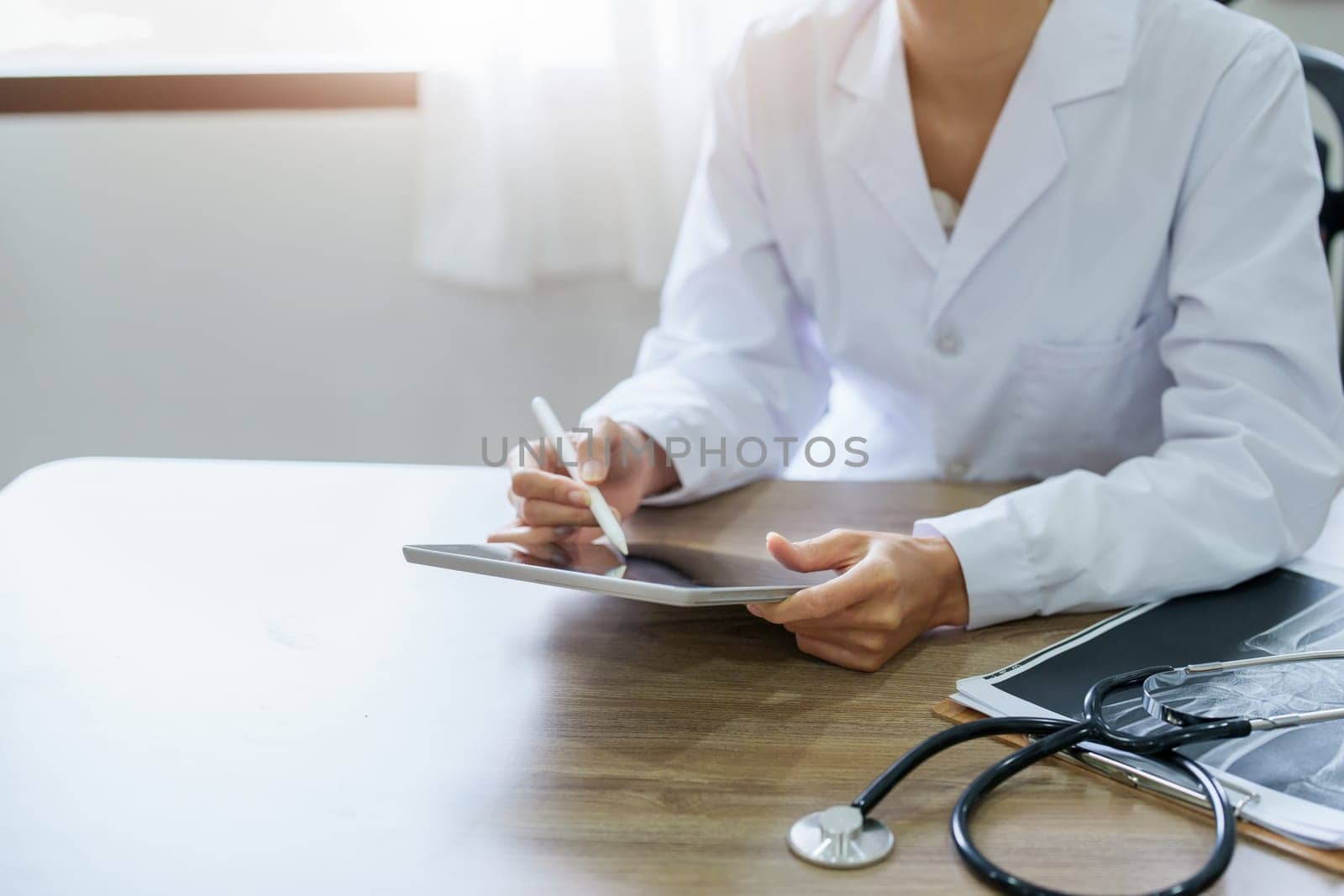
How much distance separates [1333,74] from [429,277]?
1.36 meters

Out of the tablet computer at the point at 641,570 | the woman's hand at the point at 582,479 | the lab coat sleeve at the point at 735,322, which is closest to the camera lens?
the tablet computer at the point at 641,570

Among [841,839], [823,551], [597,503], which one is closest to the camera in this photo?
[841,839]

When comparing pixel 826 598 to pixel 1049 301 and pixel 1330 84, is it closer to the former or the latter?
pixel 1049 301

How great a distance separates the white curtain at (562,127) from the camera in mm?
1841

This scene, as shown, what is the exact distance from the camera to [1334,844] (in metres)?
0.57

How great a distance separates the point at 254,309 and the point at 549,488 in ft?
4.43

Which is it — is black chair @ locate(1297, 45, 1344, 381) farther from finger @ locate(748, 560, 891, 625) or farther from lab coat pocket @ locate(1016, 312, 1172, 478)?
finger @ locate(748, 560, 891, 625)

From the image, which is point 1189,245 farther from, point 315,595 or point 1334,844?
point 315,595

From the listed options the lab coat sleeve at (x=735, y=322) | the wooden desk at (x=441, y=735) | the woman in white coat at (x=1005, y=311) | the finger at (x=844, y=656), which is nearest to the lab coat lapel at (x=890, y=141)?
the woman in white coat at (x=1005, y=311)

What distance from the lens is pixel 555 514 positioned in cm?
96

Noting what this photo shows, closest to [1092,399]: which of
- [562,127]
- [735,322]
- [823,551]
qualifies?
[735,322]

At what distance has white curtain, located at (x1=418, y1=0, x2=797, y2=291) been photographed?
6.04ft

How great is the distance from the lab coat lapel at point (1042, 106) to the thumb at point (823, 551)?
40cm

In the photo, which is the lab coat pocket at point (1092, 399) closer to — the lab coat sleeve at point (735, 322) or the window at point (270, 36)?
the lab coat sleeve at point (735, 322)
